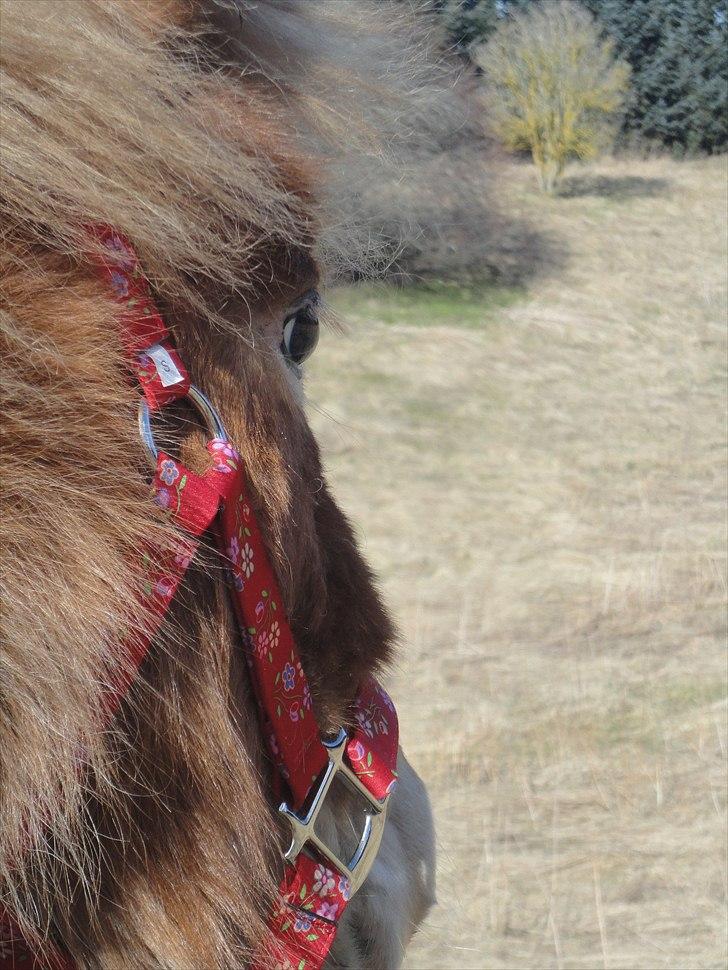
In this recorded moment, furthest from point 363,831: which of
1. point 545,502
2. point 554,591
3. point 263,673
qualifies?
point 545,502

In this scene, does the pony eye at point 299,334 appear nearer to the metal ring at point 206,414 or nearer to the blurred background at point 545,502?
the blurred background at point 545,502

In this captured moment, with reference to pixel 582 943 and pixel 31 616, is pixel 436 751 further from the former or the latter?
pixel 31 616

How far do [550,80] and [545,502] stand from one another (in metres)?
5.33

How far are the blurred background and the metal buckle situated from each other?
322 mm

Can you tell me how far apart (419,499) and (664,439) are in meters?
1.35

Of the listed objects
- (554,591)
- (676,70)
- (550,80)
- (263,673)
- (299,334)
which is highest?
(299,334)

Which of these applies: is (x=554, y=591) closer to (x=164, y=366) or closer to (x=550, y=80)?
(x=164, y=366)

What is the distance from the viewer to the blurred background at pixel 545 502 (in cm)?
216

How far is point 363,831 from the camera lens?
86 centimetres

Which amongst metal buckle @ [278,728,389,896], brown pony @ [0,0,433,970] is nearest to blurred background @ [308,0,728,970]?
brown pony @ [0,0,433,970]

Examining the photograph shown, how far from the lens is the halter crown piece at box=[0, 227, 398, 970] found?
2.10 ft

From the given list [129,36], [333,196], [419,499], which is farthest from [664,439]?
[129,36]

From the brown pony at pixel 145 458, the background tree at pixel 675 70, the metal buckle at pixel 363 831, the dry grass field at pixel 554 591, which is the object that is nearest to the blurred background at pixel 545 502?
the dry grass field at pixel 554 591

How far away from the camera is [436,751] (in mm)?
2559
